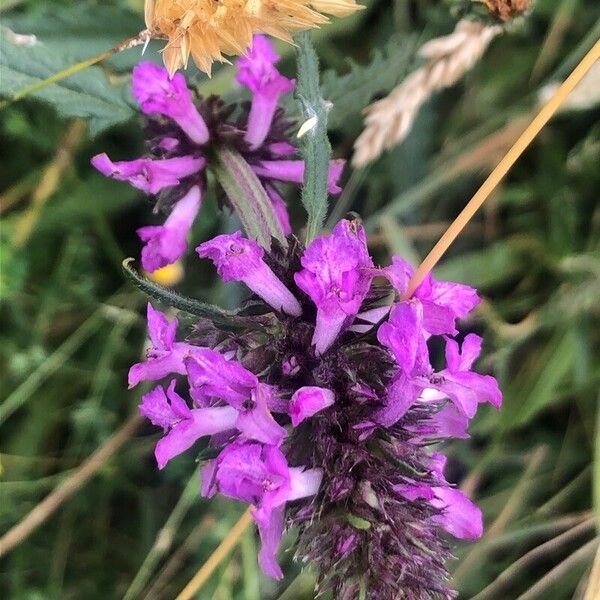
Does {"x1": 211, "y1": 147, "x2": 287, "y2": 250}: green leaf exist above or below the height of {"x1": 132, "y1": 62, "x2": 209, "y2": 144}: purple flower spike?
below

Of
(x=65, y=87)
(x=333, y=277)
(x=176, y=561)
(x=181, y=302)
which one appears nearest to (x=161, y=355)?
(x=181, y=302)

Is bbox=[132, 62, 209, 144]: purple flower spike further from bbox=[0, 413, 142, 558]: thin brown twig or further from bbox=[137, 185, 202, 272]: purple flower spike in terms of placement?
bbox=[0, 413, 142, 558]: thin brown twig

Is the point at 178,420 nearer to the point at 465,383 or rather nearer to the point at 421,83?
the point at 465,383

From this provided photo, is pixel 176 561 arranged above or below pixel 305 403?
below

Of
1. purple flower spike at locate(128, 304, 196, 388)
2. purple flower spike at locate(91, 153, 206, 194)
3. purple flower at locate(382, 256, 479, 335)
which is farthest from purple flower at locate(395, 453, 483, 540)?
purple flower spike at locate(91, 153, 206, 194)

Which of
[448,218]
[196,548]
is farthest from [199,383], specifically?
[448,218]

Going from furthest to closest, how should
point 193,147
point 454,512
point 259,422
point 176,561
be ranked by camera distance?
point 176,561 < point 193,147 < point 454,512 < point 259,422

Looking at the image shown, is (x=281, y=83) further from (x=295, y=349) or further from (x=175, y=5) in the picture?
(x=295, y=349)
